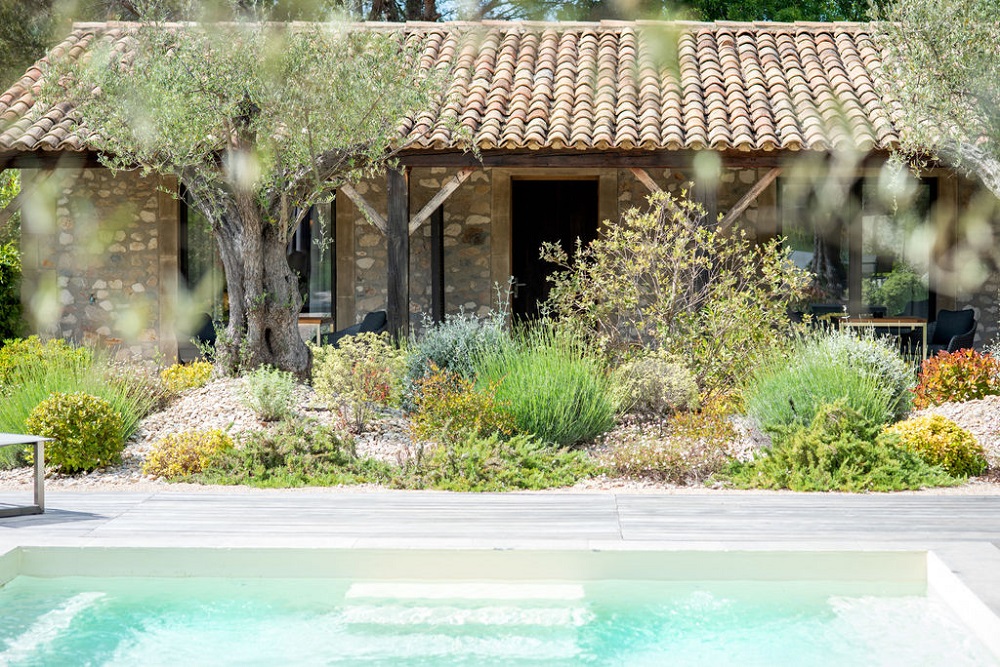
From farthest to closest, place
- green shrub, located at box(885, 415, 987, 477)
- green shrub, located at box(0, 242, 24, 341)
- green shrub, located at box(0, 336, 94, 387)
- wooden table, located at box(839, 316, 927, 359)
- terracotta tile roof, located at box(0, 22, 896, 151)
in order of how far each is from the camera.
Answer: green shrub, located at box(0, 242, 24, 341)
wooden table, located at box(839, 316, 927, 359)
terracotta tile roof, located at box(0, 22, 896, 151)
green shrub, located at box(0, 336, 94, 387)
green shrub, located at box(885, 415, 987, 477)

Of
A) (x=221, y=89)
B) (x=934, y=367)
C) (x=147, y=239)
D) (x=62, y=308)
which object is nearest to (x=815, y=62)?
(x=934, y=367)

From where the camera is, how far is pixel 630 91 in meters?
12.1

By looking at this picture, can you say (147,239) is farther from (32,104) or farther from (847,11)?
(847,11)

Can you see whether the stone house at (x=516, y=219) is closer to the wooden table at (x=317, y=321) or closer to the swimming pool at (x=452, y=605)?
the wooden table at (x=317, y=321)

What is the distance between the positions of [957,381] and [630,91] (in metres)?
4.97

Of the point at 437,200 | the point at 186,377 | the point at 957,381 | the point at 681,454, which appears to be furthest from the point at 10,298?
the point at 957,381

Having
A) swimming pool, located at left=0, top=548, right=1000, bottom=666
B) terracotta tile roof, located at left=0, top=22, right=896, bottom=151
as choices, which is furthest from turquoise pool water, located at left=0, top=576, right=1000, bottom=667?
terracotta tile roof, located at left=0, top=22, right=896, bottom=151

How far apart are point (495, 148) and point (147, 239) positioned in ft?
15.9

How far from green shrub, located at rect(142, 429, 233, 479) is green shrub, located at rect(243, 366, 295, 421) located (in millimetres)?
794

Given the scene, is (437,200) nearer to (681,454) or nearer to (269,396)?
(269,396)

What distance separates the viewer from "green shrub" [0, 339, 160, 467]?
8047mm

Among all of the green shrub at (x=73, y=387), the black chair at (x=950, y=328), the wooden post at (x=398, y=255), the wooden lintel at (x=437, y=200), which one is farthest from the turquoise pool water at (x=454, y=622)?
the black chair at (x=950, y=328)

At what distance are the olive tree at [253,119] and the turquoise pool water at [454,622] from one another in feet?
14.6

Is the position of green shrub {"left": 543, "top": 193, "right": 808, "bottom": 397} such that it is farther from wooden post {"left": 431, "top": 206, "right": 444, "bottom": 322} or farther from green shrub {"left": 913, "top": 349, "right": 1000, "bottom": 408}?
wooden post {"left": 431, "top": 206, "right": 444, "bottom": 322}
